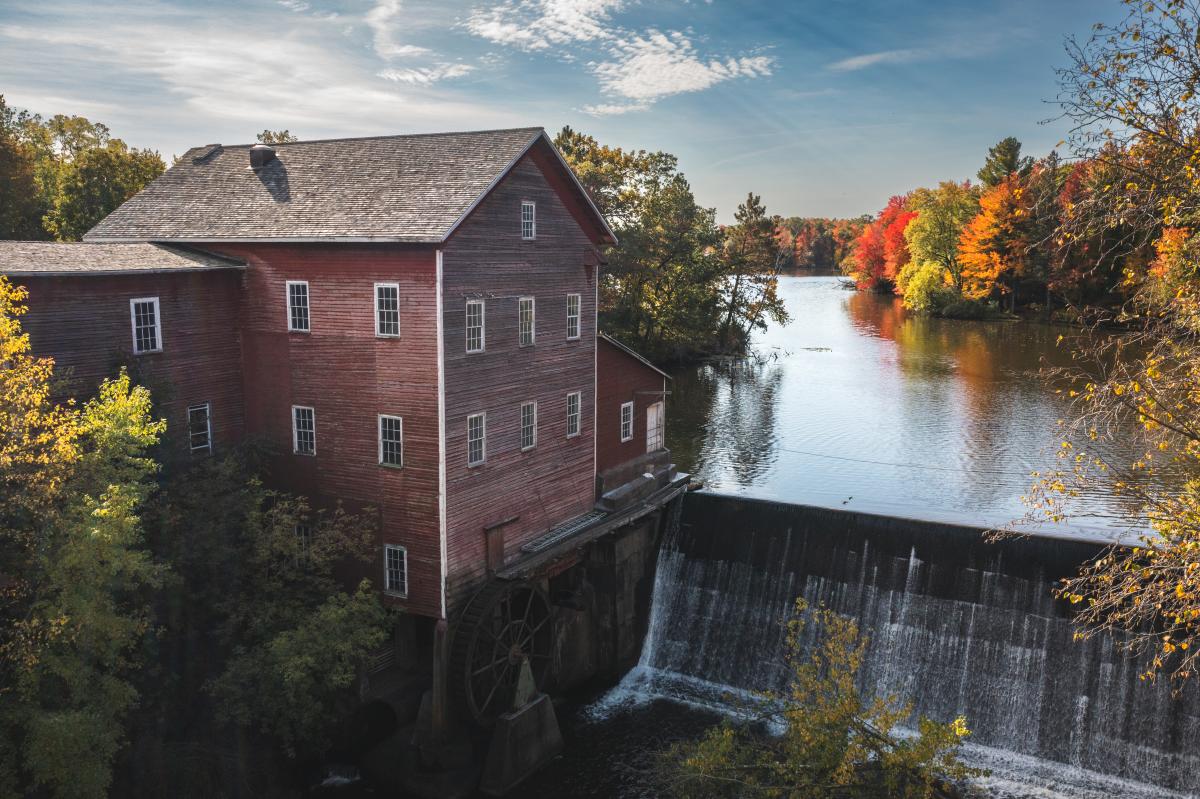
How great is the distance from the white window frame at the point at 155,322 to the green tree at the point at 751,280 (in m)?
45.9

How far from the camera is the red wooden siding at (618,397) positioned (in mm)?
27688

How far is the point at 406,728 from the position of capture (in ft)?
72.5

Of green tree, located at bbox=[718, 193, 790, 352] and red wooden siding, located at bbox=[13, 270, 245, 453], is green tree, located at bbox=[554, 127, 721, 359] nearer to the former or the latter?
green tree, located at bbox=[718, 193, 790, 352]

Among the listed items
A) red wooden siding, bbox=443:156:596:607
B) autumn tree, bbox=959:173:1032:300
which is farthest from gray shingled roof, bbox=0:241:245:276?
autumn tree, bbox=959:173:1032:300

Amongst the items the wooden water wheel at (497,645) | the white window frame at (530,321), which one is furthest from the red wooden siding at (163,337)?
the wooden water wheel at (497,645)

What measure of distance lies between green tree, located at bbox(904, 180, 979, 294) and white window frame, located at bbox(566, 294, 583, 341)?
75.6 m

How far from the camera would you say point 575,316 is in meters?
26.0

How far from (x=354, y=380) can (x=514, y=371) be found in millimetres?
4021

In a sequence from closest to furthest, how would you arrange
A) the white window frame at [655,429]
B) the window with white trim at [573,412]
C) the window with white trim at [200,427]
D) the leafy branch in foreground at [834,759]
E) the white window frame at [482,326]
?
the leafy branch in foreground at [834,759] → the white window frame at [482,326] → the window with white trim at [200,427] → the window with white trim at [573,412] → the white window frame at [655,429]

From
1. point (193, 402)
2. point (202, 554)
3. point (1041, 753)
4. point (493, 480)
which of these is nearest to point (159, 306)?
point (193, 402)

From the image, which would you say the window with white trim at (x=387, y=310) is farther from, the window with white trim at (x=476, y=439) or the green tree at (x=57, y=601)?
the green tree at (x=57, y=601)

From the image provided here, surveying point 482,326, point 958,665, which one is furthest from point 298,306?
point 958,665

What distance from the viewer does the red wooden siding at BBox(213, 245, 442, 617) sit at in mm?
20859

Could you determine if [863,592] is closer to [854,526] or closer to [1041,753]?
[854,526]
